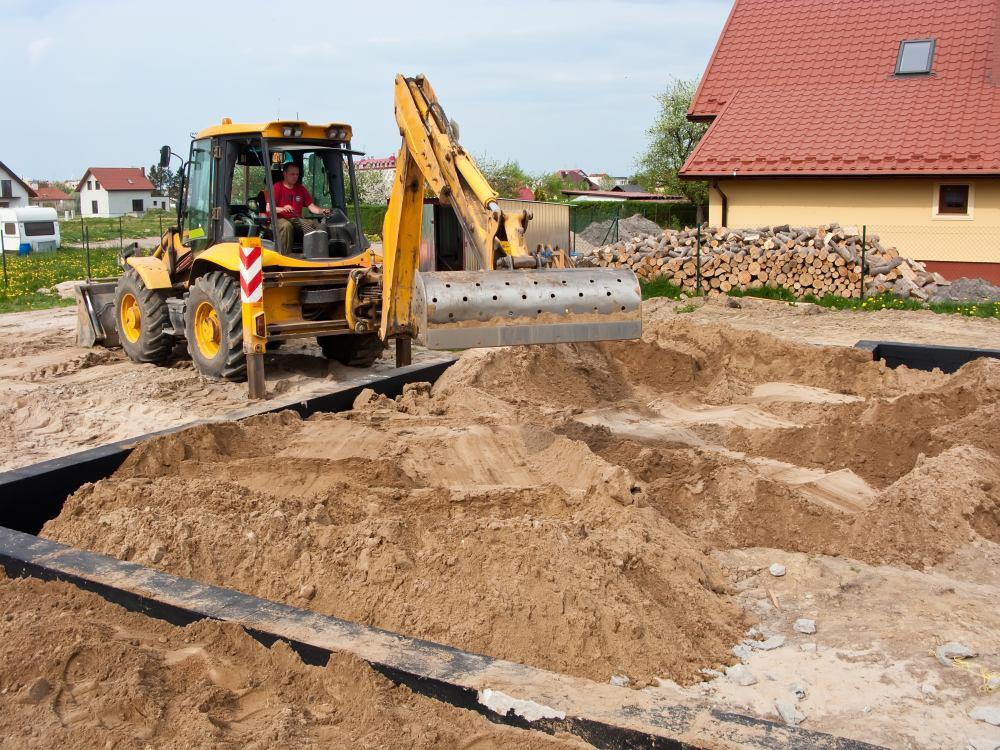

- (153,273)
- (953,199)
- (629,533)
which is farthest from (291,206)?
(953,199)

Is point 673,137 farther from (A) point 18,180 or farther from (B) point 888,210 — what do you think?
(A) point 18,180

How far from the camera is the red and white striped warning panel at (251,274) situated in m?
8.45

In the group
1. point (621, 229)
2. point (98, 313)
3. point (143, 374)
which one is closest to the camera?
point (143, 374)

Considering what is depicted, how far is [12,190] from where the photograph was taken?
65750 mm

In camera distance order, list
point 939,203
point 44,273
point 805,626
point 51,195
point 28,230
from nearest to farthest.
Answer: point 805,626 < point 939,203 < point 44,273 < point 28,230 < point 51,195

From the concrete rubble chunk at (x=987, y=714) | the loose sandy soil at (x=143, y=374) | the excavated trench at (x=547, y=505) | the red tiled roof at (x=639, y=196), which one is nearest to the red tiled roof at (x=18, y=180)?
the red tiled roof at (x=639, y=196)

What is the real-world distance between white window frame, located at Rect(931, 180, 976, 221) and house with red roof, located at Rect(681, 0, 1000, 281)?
0.02 metres

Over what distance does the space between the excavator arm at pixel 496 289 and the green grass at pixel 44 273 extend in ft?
43.6

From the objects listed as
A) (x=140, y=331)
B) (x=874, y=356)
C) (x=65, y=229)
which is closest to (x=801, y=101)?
(x=874, y=356)

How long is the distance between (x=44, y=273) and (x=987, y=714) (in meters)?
25.3

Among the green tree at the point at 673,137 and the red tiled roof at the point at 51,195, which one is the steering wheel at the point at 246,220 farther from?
the red tiled roof at the point at 51,195

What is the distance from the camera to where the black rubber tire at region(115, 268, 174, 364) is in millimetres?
10742

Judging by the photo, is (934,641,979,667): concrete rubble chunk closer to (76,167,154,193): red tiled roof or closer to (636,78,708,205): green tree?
(636,78,708,205): green tree

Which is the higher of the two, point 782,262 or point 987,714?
point 782,262
